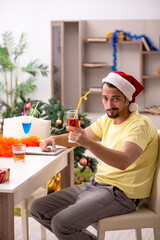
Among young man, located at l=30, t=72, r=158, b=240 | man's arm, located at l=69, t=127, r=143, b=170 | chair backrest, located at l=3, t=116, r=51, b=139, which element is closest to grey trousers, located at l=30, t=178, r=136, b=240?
young man, located at l=30, t=72, r=158, b=240

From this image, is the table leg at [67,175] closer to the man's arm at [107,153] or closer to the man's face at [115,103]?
the man's face at [115,103]

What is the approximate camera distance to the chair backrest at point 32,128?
128 inches

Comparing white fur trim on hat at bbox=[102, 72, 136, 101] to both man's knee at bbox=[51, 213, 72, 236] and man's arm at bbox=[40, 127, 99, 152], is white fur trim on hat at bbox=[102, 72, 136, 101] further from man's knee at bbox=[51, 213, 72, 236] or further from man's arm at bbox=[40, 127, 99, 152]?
man's knee at bbox=[51, 213, 72, 236]

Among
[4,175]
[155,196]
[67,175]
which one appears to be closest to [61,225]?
[4,175]

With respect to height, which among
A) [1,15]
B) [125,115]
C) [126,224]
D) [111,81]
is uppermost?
[1,15]

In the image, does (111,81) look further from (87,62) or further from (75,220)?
(87,62)

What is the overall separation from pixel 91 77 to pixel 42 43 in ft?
3.48

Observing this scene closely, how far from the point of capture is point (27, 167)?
229 centimetres

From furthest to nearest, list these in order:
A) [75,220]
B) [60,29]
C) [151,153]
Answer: [60,29], [151,153], [75,220]

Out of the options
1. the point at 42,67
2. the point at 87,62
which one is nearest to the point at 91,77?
the point at 87,62

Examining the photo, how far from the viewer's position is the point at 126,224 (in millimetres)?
2193

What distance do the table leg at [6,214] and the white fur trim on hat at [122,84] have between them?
86 centimetres

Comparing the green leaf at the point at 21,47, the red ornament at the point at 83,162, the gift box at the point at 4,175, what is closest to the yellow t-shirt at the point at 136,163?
the gift box at the point at 4,175

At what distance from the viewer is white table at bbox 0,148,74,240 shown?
187 centimetres
